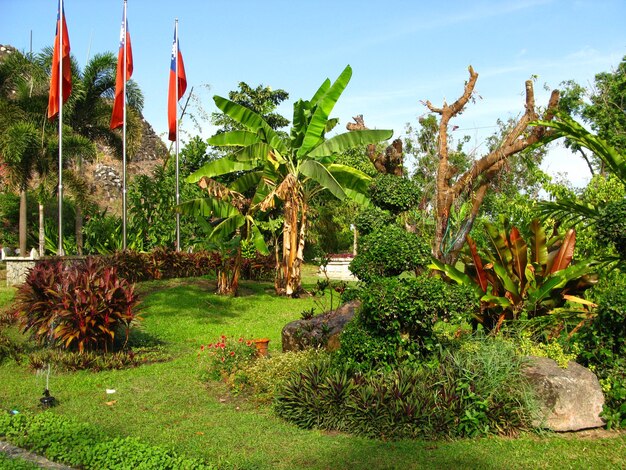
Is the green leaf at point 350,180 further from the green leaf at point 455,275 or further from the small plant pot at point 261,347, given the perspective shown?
the small plant pot at point 261,347

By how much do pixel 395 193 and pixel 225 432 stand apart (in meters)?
3.46

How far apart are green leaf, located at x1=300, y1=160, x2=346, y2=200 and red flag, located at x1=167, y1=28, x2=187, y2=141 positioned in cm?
903

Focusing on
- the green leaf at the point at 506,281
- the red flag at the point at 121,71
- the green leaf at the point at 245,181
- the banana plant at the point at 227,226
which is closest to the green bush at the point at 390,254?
the green leaf at the point at 506,281

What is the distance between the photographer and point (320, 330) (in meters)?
8.52

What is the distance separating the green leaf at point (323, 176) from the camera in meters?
14.2

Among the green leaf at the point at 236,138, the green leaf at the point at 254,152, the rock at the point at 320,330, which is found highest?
the green leaf at the point at 236,138

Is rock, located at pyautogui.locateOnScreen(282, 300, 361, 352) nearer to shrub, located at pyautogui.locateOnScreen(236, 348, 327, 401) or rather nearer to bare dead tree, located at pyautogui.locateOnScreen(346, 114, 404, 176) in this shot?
Answer: shrub, located at pyautogui.locateOnScreen(236, 348, 327, 401)

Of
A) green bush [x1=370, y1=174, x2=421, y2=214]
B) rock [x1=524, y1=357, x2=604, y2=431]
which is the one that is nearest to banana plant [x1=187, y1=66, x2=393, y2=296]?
green bush [x1=370, y1=174, x2=421, y2=214]

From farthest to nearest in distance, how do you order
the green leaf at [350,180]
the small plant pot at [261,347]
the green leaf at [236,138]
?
1. the green leaf at [350,180]
2. the green leaf at [236,138]
3. the small plant pot at [261,347]

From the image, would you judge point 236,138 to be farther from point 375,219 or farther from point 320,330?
point 375,219

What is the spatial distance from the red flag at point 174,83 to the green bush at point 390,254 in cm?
1626

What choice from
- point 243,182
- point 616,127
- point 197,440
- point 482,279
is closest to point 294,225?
point 243,182

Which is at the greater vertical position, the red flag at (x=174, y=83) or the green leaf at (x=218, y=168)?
the red flag at (x=174, y=83)

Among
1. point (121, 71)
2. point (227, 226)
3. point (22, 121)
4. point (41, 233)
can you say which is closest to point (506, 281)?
point (227, 226)
